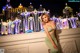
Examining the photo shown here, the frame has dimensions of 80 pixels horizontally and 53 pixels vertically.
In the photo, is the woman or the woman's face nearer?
the woman

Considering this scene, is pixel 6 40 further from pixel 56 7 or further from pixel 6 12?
pixel 56 7

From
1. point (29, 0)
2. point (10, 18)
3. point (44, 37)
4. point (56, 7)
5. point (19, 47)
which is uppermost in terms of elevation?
point (29, 0)

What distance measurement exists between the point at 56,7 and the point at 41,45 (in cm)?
74

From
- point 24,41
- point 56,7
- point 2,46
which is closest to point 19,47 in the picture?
point 24,41

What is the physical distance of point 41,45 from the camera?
202 cm

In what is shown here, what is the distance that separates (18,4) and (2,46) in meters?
0.77

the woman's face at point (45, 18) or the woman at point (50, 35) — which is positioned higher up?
the woman's face at point (45, 18)

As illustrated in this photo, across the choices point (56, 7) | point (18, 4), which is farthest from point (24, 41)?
point (56, 7)

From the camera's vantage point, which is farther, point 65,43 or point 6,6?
point 6,6

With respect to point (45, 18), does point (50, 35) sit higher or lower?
lower

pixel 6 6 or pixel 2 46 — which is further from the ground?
pixel 6 6

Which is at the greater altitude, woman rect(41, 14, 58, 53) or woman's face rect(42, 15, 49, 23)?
woman's face rect(42, 15, 49, 23)

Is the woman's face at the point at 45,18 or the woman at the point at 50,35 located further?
the woman's face at the point at 45,18

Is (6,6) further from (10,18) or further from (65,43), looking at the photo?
(65,43)
